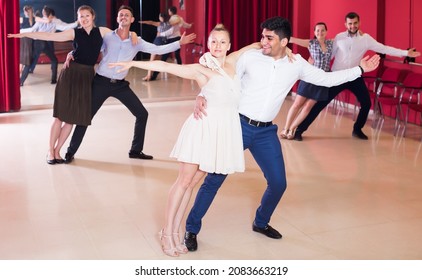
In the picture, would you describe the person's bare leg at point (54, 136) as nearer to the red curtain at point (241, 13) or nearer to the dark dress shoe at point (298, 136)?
the dark dress shoe at point (298, 136)

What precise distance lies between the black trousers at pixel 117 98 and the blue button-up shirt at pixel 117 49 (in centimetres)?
9

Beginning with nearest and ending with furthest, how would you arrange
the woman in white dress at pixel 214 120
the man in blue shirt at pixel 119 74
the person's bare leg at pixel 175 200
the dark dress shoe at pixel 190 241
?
the woman in white dress at pixel 214 120, the person's bare leg at pixel 175 200, the dark dress shoe at pixel 190 241, the man in blue shirt at pixel 119 74

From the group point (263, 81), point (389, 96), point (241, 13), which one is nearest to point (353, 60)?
point (389, 96)

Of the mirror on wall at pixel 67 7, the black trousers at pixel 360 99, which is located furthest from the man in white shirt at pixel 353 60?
the mirror on wall at pixel 67 7

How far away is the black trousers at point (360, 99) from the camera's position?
8.16 metres

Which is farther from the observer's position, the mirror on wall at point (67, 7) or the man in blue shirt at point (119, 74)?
the mirror on wall at point (67, 7)

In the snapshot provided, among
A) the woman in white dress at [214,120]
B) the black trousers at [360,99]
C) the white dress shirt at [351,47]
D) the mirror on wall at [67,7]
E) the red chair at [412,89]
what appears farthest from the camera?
the mirror on wall at [67,7]

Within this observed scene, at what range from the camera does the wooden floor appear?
4.63m

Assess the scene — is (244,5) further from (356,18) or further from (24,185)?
(24,185)

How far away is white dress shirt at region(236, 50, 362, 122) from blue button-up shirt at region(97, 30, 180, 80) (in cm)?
221

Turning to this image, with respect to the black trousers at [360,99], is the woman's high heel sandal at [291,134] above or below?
below

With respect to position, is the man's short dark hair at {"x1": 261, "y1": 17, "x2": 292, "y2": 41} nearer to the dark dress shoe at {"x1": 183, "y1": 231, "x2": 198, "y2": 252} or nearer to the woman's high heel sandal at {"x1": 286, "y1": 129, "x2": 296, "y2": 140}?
the dark dress shoe at {"x1": 183, "y1": 231, "x2": 198, "y2": 252}

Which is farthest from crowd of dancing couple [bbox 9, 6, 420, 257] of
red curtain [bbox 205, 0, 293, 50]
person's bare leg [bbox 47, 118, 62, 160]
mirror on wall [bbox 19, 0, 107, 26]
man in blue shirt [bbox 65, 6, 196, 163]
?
red curtain [bbox 205, 0, 293, 50]

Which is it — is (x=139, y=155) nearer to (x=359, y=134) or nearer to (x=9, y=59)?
(x=359, y=134)
